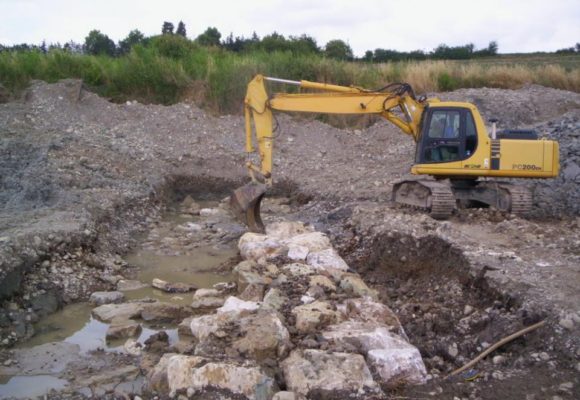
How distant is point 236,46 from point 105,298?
32038 millimetres

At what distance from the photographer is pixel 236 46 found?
3834 cm

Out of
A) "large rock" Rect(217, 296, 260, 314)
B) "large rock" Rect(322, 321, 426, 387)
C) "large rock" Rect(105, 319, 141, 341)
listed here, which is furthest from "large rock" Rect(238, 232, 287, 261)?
"large rock" Rect(322, 321, 426, 387)

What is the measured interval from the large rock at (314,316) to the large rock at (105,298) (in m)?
2.57

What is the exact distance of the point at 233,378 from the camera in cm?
512

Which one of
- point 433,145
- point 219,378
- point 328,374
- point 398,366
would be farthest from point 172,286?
point 433,145

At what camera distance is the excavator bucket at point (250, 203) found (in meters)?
10.3

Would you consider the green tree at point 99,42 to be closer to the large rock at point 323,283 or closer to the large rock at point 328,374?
the large rock at point 323,283

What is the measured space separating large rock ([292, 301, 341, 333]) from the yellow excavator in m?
3.88

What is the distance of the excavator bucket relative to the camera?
10.3 meters

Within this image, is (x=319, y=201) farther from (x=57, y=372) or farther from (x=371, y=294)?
(x=57, y=372)

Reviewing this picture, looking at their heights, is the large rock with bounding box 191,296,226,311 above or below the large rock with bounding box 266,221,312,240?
below

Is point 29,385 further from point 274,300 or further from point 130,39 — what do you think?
point 130,39

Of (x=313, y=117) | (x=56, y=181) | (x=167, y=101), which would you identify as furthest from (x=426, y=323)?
(x=167, y=101)

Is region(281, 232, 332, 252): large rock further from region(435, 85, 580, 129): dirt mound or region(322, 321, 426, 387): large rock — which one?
region(435, 85, 580, 129): dirt mound
